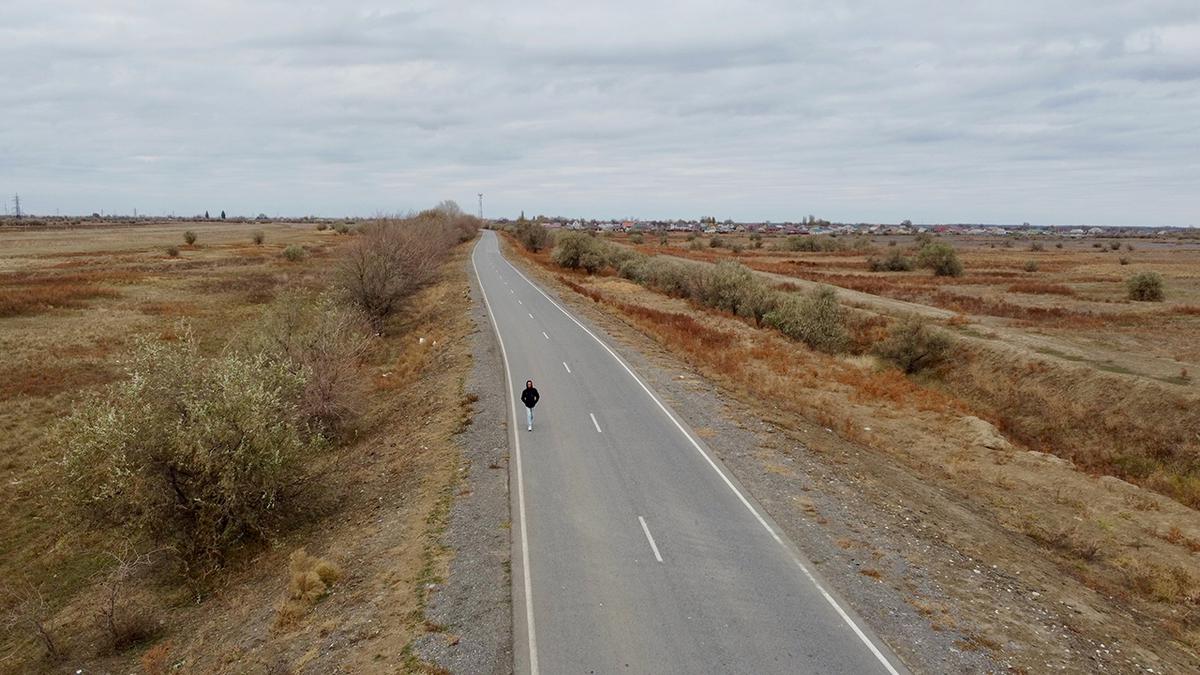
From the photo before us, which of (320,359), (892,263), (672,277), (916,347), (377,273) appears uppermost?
(892,263)

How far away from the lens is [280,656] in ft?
33.2

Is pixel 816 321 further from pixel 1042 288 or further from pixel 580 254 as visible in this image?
pixel 580 254

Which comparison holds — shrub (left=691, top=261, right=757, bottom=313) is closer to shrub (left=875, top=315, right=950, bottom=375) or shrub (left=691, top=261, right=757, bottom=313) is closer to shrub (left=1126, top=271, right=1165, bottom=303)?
shrub (left=875, top=315, right=950, bottom=375)

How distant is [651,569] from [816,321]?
105 feet

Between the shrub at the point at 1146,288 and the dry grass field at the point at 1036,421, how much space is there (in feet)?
4.59

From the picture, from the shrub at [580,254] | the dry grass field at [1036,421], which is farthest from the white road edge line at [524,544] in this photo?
the shrub at [580,254]

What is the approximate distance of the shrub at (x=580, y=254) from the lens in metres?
75.7

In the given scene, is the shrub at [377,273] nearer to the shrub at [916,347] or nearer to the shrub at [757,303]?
A: the shrub at [757,303]

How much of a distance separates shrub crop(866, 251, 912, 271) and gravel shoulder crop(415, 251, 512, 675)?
78031mm

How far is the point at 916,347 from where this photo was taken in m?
36.1

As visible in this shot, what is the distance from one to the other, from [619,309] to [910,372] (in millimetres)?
18565

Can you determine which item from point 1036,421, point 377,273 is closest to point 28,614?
point 377,273

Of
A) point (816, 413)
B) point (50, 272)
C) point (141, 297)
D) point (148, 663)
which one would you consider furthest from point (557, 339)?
point (50, 272)

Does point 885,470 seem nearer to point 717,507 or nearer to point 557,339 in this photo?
point 717,507
